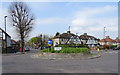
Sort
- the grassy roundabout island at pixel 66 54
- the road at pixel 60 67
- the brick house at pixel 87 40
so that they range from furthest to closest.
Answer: the brick house at pixel 87 40
the grassy roundabout island at pixel 66 54
the road at pixel 60 67

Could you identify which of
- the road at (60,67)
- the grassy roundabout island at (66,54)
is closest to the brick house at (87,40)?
the grassy roundabout island at (66,54)

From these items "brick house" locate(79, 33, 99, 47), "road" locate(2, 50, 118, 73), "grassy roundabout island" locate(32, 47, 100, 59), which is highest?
"brick house" locate(79, 33, 99, 47)

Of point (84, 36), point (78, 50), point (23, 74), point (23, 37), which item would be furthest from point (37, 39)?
point (23, 74)

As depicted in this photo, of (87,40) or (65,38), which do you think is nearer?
(65,38)

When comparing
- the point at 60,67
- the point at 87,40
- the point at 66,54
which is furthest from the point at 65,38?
the point at 60,67

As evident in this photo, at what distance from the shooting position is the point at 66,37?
9581cm

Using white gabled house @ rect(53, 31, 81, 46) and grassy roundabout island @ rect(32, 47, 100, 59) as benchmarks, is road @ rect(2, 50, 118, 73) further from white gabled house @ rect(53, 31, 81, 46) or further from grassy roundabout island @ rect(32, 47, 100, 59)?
white gabled house @ rect(53, 31, 81, 46)

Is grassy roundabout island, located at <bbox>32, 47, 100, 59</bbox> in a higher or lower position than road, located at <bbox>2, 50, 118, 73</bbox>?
higher

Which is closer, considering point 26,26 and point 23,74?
point 23,74

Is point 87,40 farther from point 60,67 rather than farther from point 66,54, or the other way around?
point 60,67

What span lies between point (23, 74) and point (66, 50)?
16198mm

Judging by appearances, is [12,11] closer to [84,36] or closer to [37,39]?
[84,36]

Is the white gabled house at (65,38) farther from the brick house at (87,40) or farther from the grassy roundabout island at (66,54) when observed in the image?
the grassy roundabout island at (66,54)

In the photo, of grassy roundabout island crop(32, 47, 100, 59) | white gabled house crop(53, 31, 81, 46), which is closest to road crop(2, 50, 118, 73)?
grassy roundabout island crop(32, 47, 100, 59)
